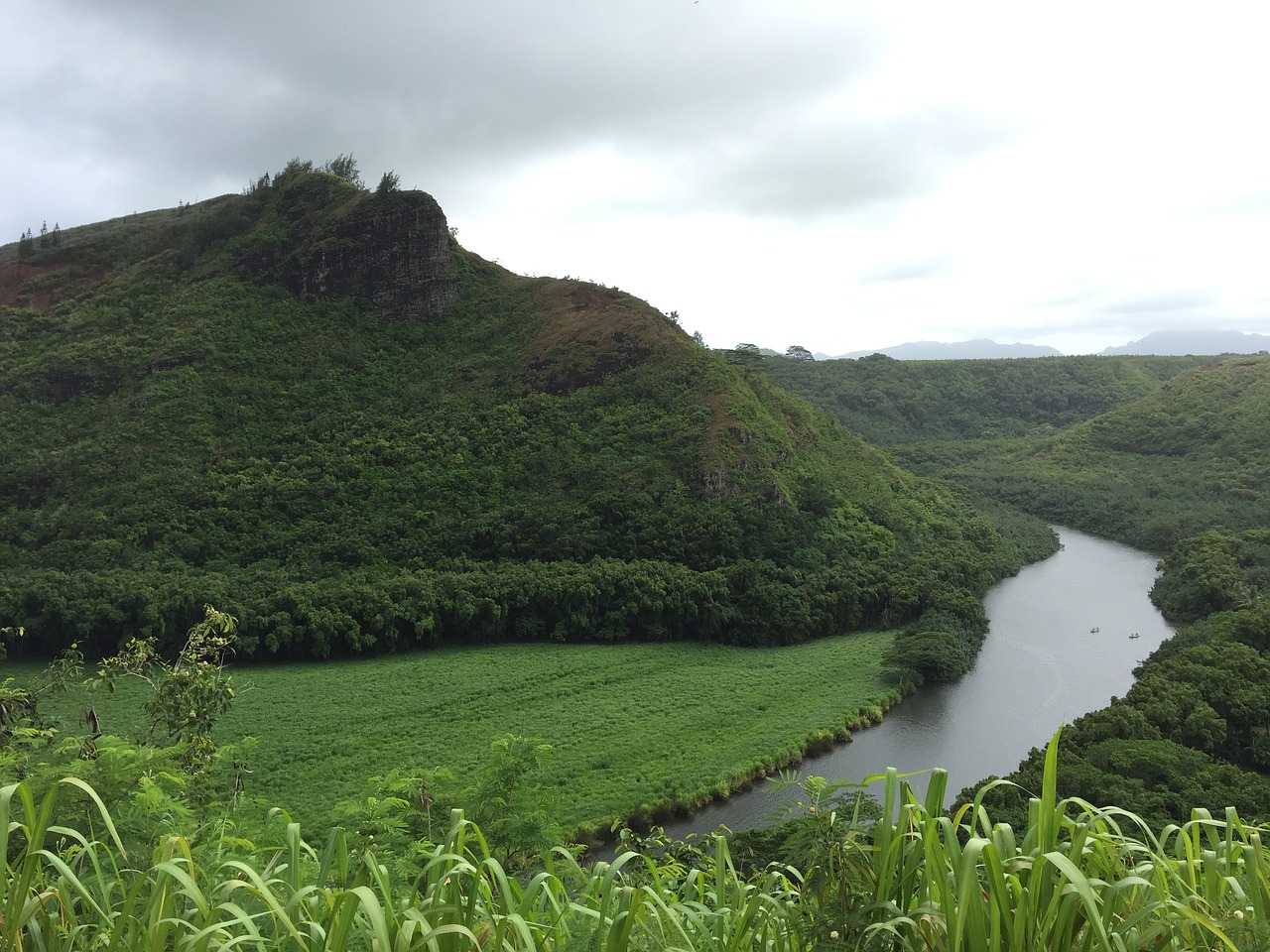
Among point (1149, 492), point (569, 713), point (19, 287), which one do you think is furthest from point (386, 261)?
point (1149, 492)

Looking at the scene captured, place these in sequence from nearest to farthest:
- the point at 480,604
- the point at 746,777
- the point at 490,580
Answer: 1. the point at 746,777
2. the point at 480,604
3. the point at 490,580

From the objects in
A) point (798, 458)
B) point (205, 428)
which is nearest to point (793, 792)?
point (798, 458)

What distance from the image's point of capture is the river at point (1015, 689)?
65.9 feet

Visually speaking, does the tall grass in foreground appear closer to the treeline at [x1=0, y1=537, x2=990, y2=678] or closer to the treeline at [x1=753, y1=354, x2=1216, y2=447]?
the treeline at [x1=0, y1=537, x2=990, y2=678]

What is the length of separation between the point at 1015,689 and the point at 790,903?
2639 centimetres

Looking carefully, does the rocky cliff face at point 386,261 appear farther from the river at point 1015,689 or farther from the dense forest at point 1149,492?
the dense forest at point 1149,492

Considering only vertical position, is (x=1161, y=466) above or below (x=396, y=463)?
below

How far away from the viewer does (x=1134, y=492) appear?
178 feet

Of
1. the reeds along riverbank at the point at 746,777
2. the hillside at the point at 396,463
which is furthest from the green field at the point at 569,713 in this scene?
the hillside at the point at 396,463

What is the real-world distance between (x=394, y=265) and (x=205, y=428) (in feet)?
51.0

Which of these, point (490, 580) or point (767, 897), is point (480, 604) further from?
point (767, 897)

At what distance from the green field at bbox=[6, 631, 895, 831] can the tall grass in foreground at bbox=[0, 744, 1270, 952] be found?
1440 cm

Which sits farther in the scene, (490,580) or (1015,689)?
(490,580)

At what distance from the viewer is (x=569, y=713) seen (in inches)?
882
